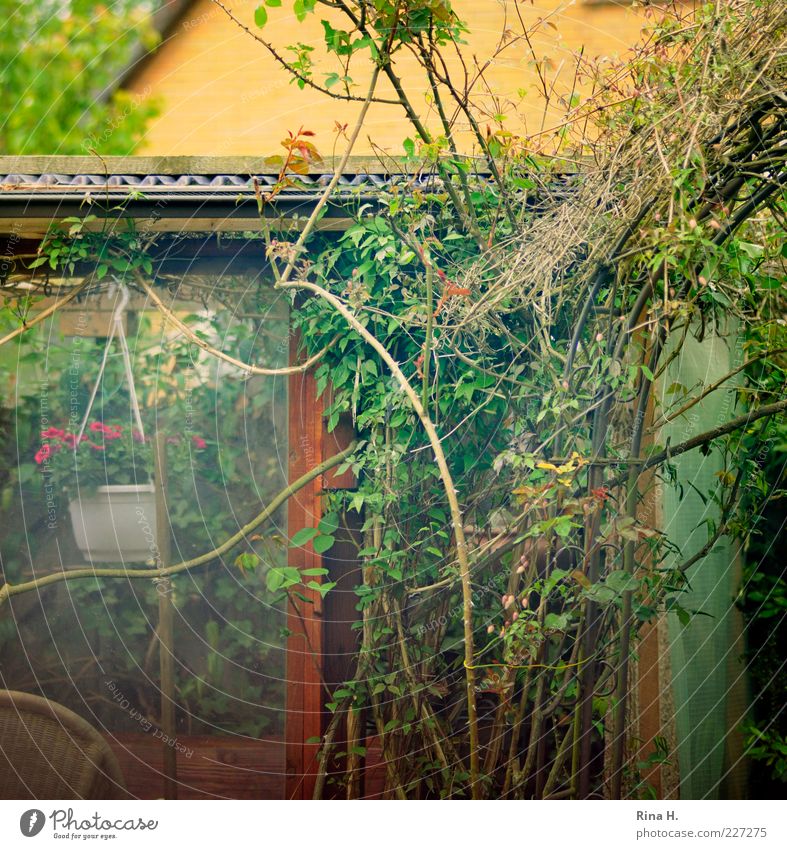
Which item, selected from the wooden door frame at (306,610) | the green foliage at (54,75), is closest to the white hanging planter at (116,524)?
the wooden door frame at (306,610)

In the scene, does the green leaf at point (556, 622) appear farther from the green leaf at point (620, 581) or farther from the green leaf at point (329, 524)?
the green leaf at point (329, 524)

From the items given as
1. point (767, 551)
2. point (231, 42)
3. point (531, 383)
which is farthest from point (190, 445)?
point (231, 42)

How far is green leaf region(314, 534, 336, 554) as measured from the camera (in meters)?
2.73

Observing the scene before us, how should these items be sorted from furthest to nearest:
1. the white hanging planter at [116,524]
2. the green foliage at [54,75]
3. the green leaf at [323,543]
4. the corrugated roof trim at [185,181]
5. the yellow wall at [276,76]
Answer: the green foliage at [54,75] → the yellow wall at [276,76] → the white hanging planter at [116,524] → the green leaf at [323,543] → the corrugated roof trim at [185,181]

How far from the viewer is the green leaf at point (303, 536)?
109 inches

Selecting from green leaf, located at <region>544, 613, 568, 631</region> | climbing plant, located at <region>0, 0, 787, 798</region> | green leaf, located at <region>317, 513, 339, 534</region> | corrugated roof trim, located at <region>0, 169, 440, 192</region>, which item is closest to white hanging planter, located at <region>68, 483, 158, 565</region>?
climbing plant, located at <region>0, 0, 787, 798</region>

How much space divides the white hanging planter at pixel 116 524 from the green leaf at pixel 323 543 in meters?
0.60

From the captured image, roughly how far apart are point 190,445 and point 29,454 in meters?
0.56

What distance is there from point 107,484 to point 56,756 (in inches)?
38.4

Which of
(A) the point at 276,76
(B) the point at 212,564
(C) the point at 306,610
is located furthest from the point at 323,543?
(A) the point at 276,76

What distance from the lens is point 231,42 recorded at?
20.4 ft

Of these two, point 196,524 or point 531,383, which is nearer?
point 531,383

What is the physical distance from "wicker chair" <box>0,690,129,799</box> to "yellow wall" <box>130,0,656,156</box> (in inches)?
154

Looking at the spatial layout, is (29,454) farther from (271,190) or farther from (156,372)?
(271,190)
